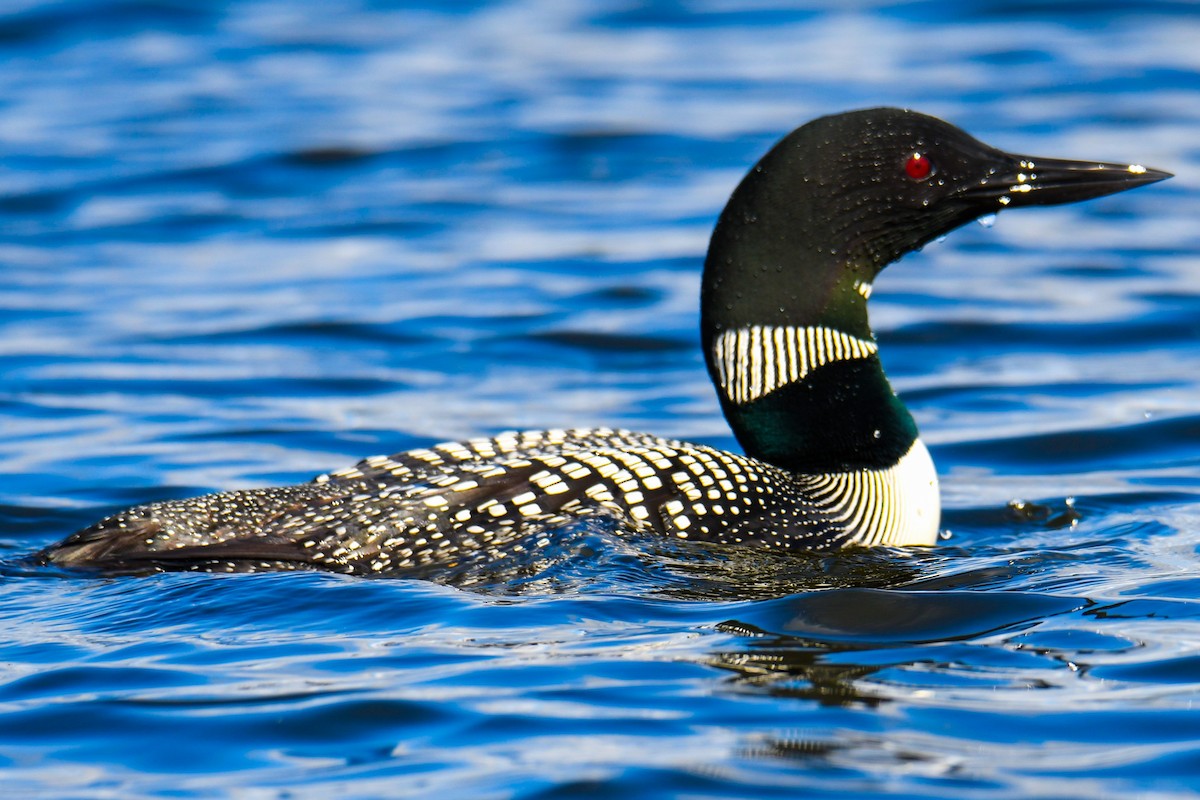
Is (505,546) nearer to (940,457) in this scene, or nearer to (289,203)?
(940,457)

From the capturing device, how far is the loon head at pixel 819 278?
4.82 m

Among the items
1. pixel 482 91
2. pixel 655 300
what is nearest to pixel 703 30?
pixel 482 91

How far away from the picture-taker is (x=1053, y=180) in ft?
16.6

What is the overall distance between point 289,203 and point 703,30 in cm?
481

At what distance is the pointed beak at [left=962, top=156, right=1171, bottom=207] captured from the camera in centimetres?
501

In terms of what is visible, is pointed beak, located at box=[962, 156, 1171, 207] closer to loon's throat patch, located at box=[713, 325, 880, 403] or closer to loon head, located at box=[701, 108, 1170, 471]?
loon head, located at box=[701, 108, 1170, 471]

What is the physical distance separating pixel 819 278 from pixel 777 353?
220mm

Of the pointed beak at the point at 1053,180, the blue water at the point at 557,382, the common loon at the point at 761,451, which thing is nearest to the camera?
the blue water at the point at 557,382

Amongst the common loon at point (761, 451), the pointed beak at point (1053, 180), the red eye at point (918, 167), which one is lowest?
the common loon at point (761, 451)

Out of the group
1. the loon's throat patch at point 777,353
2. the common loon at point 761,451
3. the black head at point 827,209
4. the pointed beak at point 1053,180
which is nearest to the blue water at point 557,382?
the common loon at point 761,451

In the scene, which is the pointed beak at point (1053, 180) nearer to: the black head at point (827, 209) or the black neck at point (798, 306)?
the black head at point (827, 209)

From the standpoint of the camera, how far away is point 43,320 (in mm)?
8102

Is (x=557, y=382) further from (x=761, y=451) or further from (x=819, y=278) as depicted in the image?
(x=819, y=278)

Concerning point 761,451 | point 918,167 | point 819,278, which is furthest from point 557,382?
point 918,167
